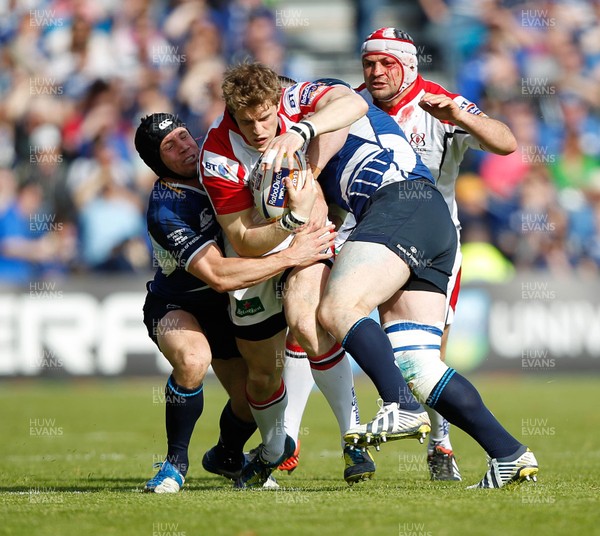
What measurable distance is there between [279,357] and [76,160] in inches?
392

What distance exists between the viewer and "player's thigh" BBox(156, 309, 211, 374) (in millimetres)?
6188

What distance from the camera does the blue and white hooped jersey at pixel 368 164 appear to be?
5844 millimetres

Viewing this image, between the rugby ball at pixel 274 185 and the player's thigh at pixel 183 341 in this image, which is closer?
the rugby ball at pixel 274 185

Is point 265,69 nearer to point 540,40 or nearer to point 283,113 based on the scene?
point 283,113

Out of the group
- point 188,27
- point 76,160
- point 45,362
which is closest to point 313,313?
point 45,362

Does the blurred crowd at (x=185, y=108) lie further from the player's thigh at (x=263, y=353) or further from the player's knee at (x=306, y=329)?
the player's knee at (x=306, y=329)

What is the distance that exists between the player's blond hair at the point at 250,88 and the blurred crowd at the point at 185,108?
9.34 metres

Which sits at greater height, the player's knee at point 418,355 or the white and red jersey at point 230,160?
the white and red jersey at point 230,160

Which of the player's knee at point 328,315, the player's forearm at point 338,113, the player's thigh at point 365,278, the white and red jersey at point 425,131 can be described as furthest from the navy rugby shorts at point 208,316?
the white and red jersey at point 425,131

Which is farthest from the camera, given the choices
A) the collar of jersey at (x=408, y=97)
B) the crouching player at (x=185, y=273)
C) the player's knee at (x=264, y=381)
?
the collar of jersey at (x=408, y=97)

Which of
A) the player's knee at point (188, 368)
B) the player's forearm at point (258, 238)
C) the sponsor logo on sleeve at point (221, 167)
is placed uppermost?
the sponsor logo on sleeve at point (221, 167)

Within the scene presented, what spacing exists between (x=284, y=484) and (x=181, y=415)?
87 centimetres

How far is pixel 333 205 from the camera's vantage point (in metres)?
6.31

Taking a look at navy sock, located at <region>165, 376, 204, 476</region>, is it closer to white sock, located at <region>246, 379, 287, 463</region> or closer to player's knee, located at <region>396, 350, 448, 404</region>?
white sock, located at <region>246, 379, 287, 463</region>
